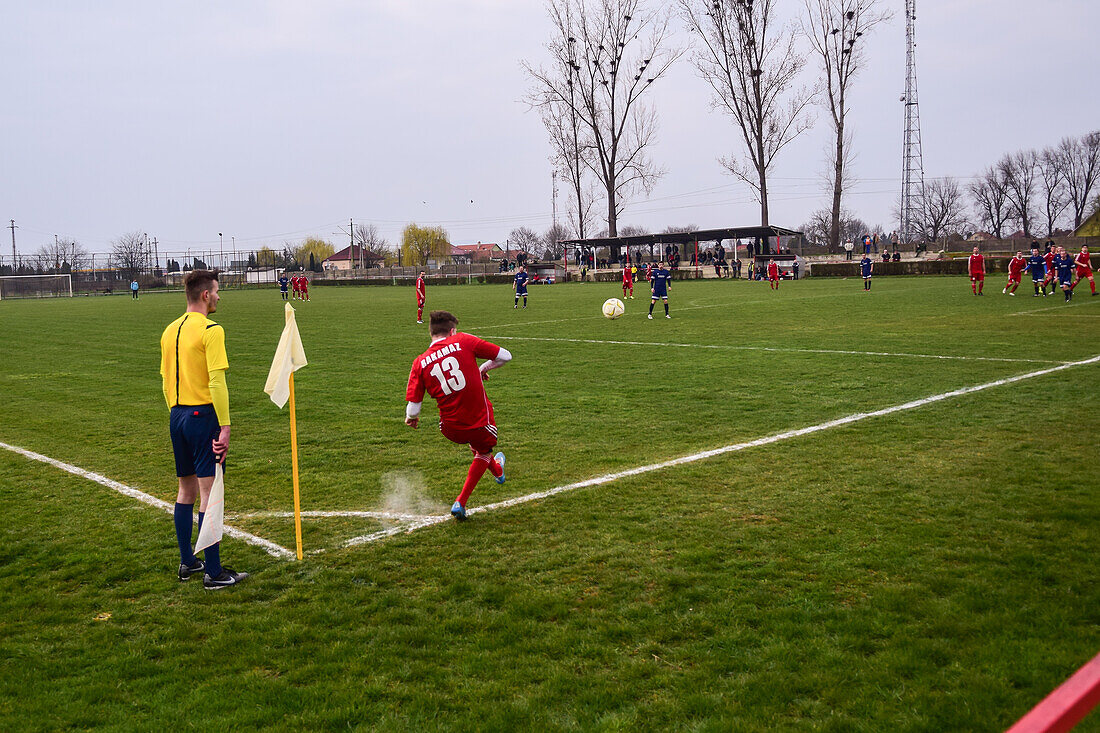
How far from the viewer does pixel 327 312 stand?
114 feet

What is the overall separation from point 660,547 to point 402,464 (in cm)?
353

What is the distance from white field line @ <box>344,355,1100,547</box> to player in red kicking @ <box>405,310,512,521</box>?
401 mm

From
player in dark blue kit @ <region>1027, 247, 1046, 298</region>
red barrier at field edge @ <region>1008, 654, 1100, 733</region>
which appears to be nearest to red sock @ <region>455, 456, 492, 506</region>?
red barrier at field edge @ <region>1008, 654, 1100, 733</region>

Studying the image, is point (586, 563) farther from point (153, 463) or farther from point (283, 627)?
point (153, 463)

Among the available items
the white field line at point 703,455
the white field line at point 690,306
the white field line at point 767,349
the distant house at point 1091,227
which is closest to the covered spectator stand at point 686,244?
the white field line at point 690,306

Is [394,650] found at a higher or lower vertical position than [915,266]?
lower

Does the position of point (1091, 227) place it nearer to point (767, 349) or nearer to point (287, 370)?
point (767, 349)

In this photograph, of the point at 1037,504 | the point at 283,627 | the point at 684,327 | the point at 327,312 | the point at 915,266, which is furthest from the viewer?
the point at 915,266

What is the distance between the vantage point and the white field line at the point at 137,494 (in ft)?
19.9

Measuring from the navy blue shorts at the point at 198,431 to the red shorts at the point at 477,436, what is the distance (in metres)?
1.86

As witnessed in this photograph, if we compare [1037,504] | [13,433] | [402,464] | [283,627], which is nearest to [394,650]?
[283,627]

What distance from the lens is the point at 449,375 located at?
6.36m

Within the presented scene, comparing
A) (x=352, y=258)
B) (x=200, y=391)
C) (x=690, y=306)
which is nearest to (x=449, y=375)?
(x=200, y=391)

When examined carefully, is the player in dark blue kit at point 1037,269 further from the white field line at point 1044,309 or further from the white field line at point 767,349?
the white field line at point 767,349
